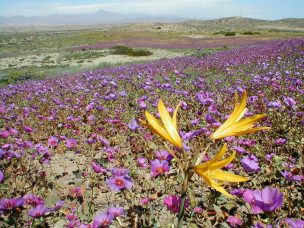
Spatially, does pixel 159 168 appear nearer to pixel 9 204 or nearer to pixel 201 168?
pixel 9 204

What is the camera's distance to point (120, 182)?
2.40m

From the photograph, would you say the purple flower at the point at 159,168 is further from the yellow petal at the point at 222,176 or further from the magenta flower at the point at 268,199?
the yellow petal at the point at 222,176

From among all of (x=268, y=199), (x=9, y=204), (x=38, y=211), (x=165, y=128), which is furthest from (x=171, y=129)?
(x=9, y=204)

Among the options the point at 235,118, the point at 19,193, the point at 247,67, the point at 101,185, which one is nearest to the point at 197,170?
the point at 235,118

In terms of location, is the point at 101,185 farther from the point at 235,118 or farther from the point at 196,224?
the point at 235,118

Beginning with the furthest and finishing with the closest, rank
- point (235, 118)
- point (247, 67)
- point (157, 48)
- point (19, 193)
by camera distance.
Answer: point (157, 48) < point (247, 67) < point (19, 193) < point (235, 118)

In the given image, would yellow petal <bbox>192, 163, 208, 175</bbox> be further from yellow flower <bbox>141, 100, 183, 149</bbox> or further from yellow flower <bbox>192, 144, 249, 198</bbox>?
yellow flower <bbox>141, 100, 183, 149</bbox>

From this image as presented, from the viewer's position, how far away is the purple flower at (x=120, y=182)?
2.35 meters

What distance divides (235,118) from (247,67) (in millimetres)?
10297

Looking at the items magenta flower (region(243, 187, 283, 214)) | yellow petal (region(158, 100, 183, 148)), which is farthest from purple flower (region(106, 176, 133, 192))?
yellow petal (region(158, 100, 183, 148))

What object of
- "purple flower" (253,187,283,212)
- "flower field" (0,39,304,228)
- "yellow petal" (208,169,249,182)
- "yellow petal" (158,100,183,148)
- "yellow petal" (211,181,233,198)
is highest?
"yellow petal" (158,100,183,148)

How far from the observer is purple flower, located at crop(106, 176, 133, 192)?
2350mm

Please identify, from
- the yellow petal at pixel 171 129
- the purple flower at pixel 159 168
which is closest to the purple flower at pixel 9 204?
the purple flower at pixel 159 168

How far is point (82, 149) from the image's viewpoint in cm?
497
